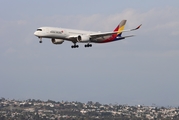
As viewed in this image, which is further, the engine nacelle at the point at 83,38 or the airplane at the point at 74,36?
the engine nacelle at the point at 83,38

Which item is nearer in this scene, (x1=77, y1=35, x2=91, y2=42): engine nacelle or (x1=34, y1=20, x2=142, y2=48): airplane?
(x1=34, y1=20, x2=142, y2=48): airplane

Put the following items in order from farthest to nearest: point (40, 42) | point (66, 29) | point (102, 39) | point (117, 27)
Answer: point (117, 27) < point (102, 39) < point (66, 29) < point (40, 42)

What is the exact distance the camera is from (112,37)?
130000mm

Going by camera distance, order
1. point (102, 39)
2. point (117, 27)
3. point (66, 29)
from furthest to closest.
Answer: point (117, 27)
point (102, 39)
point (66, 29)

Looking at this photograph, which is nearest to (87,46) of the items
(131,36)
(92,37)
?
(92,37)

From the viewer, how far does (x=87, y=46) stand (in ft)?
415

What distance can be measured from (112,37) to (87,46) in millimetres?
6831

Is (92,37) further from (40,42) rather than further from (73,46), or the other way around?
(40,42)

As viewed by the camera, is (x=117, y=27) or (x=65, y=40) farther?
(x=117, y=27)

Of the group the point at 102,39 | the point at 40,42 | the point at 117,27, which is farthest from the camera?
the point at 117,27

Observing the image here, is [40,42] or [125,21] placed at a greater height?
[125,21]

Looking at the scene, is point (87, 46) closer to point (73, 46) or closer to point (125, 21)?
point (73, 46)

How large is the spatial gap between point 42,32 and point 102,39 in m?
16.2

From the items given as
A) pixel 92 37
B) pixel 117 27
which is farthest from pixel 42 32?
pixel 117 27
